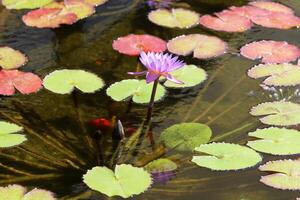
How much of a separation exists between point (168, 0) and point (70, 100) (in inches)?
31.7

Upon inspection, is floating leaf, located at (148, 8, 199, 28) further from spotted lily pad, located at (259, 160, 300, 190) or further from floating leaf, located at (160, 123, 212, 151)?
spotted lily pad, located at (259, 160, 300, 190)

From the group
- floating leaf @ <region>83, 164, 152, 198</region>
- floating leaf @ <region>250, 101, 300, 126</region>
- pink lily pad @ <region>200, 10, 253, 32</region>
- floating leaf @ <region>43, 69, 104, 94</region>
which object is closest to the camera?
floating leaf @ <region>83, 164, 152, 198</region>

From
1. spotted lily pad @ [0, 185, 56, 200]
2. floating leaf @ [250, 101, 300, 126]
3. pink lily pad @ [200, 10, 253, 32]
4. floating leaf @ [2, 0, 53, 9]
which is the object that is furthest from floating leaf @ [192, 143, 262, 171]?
floating leaf @ [2, 0, 53, 9]

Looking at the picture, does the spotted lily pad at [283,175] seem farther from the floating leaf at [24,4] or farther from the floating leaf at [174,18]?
the floating leaf at [24,4]

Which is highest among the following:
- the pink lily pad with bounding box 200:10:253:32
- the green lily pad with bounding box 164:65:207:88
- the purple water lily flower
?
the purple water lily flower

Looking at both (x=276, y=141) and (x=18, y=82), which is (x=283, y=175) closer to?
(x=276, y=141)

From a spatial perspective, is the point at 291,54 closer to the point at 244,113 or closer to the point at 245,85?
the point at 245,85

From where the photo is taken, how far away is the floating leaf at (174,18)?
8.01 feet

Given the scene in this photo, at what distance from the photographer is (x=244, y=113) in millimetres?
1976

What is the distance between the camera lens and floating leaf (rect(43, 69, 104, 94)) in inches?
79.8

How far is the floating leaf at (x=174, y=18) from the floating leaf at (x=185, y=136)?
2.15ft

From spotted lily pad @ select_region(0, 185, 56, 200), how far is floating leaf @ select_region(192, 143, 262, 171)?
40 centimetres

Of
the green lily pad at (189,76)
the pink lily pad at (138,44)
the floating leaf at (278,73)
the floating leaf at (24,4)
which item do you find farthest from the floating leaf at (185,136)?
the floating leaf at (24,4)

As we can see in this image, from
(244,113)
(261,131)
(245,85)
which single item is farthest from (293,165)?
(245,85)
